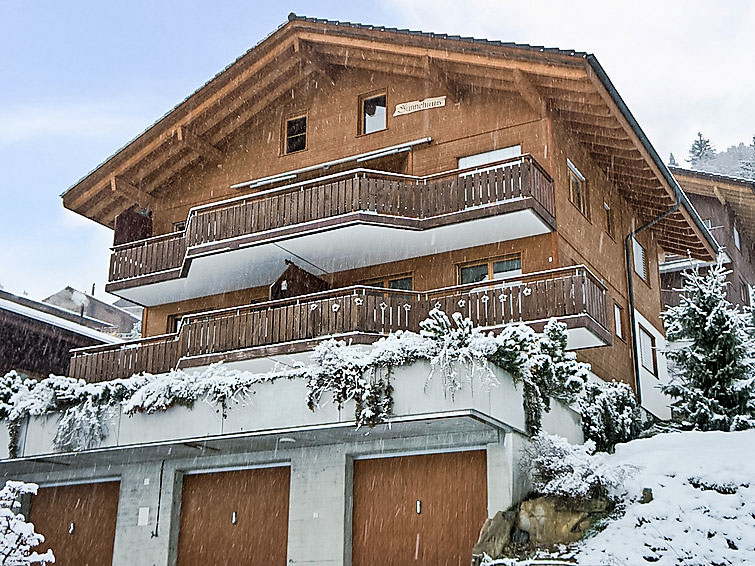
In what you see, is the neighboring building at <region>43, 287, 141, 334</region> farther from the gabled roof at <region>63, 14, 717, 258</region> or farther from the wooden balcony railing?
the wooden balcony railing

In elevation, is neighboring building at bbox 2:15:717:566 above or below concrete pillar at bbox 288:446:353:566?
above

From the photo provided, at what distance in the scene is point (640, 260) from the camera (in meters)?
→ 25.7

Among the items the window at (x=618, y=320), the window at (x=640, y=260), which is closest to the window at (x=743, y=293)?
the window at (x=640, y=260)

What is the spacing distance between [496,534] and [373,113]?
11787 millimetres

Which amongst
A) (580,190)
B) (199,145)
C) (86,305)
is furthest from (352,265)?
(86,305)

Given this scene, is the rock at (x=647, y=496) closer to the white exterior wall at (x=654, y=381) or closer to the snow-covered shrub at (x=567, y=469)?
the snow-covered shrub at (x=567, y=469)

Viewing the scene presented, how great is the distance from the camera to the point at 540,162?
19.5m

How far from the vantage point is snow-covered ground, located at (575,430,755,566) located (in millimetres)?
11961

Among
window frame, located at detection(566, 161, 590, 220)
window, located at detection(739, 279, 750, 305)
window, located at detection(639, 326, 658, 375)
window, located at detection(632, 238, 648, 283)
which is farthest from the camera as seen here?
window, located at detection(739, 279, 750, 305)

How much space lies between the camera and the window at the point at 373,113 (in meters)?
22.0

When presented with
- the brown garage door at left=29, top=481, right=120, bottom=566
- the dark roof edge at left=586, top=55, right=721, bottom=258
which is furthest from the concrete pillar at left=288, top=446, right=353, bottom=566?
the dark roof edge at left=586, top=55, right=721, bottom=258

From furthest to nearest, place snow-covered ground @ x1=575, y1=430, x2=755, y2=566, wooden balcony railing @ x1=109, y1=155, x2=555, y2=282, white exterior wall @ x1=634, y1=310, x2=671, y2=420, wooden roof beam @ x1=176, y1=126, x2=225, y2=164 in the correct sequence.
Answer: white exterior wall @ x1=634, y1=310, x2=671, y2=420 < wooden roof beam @ x1=176, y1=126, x2=225, y2=164 < wooden balcony railing @ x1=109, y1=155, x2=555, y2=282 < snow-covered ground @ x1=575, y1=430, x2=755, y2=566

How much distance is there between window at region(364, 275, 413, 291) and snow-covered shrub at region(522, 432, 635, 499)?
19.5 ft

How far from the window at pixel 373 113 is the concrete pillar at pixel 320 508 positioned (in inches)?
336
